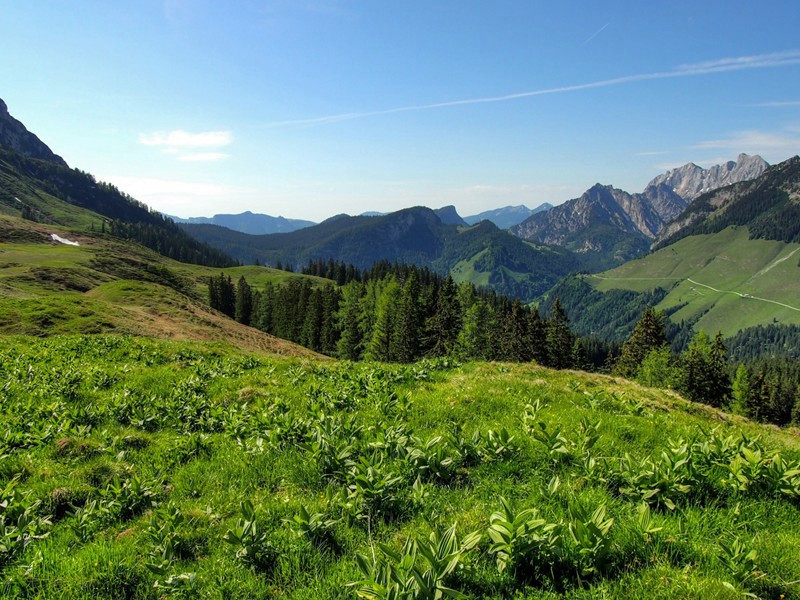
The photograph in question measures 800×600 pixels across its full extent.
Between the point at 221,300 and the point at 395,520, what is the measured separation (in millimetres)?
138366

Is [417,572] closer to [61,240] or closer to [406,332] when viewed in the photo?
[406,332]

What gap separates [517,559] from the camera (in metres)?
4.02

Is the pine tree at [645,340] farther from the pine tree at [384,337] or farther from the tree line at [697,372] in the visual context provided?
the pine tree at [384,337]

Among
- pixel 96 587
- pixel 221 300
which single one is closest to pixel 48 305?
pixel 96 587

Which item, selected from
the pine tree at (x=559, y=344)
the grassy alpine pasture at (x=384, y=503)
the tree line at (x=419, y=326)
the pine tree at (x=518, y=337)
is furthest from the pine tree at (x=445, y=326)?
the grassy alpine pasture at (x=384, y=503)

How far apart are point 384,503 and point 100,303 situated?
58.3 m

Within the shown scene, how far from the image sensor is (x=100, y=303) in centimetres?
5012

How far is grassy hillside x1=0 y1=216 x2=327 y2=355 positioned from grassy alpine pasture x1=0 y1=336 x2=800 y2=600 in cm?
3507

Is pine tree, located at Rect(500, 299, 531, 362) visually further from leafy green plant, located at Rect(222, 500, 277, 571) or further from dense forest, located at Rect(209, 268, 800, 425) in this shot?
leafy green plant, located at Rect(222, 500, 277, 571)

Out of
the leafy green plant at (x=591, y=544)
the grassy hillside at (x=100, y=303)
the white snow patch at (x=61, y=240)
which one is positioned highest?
the white snow patch at (x=61, y=240)

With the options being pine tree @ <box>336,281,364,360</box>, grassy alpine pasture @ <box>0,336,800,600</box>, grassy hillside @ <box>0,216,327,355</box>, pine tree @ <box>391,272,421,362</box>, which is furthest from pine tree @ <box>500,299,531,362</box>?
grassy alpine pasture @ <box>0,336,800,600</box>

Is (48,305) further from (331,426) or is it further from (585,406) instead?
(585,406)

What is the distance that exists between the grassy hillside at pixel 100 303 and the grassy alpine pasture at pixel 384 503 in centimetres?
3507

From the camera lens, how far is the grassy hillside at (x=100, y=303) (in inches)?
1510
